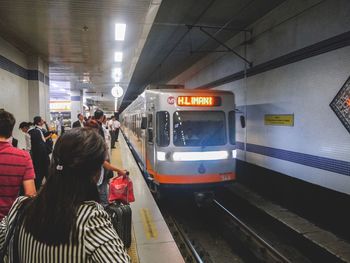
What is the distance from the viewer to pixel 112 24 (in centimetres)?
750

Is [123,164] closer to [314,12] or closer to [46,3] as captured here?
[46,3]

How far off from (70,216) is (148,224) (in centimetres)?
371

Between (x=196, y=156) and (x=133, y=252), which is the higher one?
(x=196, y=156)

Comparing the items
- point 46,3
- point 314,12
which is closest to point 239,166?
point 314,12

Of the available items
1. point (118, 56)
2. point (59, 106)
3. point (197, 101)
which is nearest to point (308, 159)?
point (197, 101)

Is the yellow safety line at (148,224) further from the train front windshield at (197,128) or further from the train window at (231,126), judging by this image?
the train window at (231,126)

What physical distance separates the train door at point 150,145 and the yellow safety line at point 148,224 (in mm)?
1663

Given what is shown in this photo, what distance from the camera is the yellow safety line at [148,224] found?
4234 millimetres

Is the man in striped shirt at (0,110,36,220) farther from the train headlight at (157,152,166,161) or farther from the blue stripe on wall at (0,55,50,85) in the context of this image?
the blue stripe on wall at (0,55,50,85)

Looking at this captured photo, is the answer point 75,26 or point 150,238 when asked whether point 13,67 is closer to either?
point 75,26

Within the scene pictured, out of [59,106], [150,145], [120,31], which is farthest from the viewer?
[59,106]

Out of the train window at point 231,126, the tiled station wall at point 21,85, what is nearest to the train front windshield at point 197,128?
the train window at point 231,126

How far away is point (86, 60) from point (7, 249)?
39.2ft

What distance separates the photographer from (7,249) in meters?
1.32
